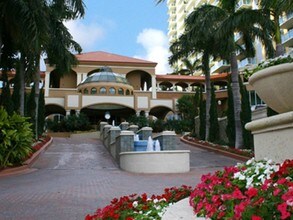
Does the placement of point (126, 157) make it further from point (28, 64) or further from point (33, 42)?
point (28, 64)

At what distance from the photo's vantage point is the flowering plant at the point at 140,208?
395 centimetres

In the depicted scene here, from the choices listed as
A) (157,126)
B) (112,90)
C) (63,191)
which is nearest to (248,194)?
(63,191)

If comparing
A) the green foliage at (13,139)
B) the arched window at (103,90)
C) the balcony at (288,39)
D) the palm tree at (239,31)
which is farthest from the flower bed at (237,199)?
the balcony at (288,39)

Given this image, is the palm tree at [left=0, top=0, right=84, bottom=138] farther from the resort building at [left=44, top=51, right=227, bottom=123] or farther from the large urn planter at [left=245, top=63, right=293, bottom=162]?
the resort building at [left=44, top=51, right=227, bottom=123]

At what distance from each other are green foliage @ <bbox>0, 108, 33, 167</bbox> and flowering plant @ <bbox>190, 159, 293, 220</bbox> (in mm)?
11651

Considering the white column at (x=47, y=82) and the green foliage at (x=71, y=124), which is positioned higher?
the white column at (x=47, y=82)

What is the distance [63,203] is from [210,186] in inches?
174

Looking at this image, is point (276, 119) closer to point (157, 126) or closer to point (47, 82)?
point (157, 126)

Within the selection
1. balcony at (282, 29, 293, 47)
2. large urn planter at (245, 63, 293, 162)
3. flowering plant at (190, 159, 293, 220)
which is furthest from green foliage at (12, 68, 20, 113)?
balcony at (282, 29, 293, 47)

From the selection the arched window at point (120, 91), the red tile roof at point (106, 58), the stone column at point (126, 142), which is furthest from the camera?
the red tile roof at point (106, 58)

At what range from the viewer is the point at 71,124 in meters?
38.0

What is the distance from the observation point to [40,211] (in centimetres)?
650

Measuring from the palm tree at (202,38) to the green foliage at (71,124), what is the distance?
15.1 m

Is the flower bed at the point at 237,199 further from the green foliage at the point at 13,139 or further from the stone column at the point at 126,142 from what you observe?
the stone column at the point at 126,142
